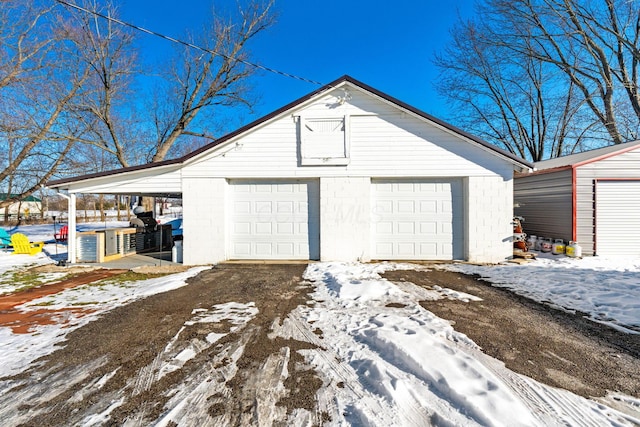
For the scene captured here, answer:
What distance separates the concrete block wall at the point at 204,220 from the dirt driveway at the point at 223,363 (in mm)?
3160

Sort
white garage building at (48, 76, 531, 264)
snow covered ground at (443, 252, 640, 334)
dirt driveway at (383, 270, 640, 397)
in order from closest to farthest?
dirt driveway at (383, 270, 640, 397)
snow covered ground at (443, 252, 640, 334)
white garage building at (48, 76, 531, 264)

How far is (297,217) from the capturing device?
304 inches

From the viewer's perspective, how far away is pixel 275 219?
774 centimetres

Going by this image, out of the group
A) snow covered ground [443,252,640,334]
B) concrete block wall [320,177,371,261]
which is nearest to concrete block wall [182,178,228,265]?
concrete block wall [320,177,371,261]

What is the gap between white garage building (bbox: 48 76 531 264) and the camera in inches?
289

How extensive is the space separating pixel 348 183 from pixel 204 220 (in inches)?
172

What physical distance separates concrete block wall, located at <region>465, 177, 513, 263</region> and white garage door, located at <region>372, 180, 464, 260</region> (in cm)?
30

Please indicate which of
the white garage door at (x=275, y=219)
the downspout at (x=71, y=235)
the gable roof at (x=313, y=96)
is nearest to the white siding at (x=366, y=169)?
the gable roof at (x=313, y=96)

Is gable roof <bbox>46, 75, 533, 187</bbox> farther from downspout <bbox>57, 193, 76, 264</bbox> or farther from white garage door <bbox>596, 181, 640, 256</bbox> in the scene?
white garage door <bbox>596, 181, 640, 256</bbox>

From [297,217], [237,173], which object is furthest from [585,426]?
[237,173]

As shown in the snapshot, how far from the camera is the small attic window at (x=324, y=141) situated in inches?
293

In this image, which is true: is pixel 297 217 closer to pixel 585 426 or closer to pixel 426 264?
pixel 426 264

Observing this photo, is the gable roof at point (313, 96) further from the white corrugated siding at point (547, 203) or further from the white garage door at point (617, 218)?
the white garage door at point (617, 218)

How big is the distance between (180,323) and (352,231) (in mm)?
4929
